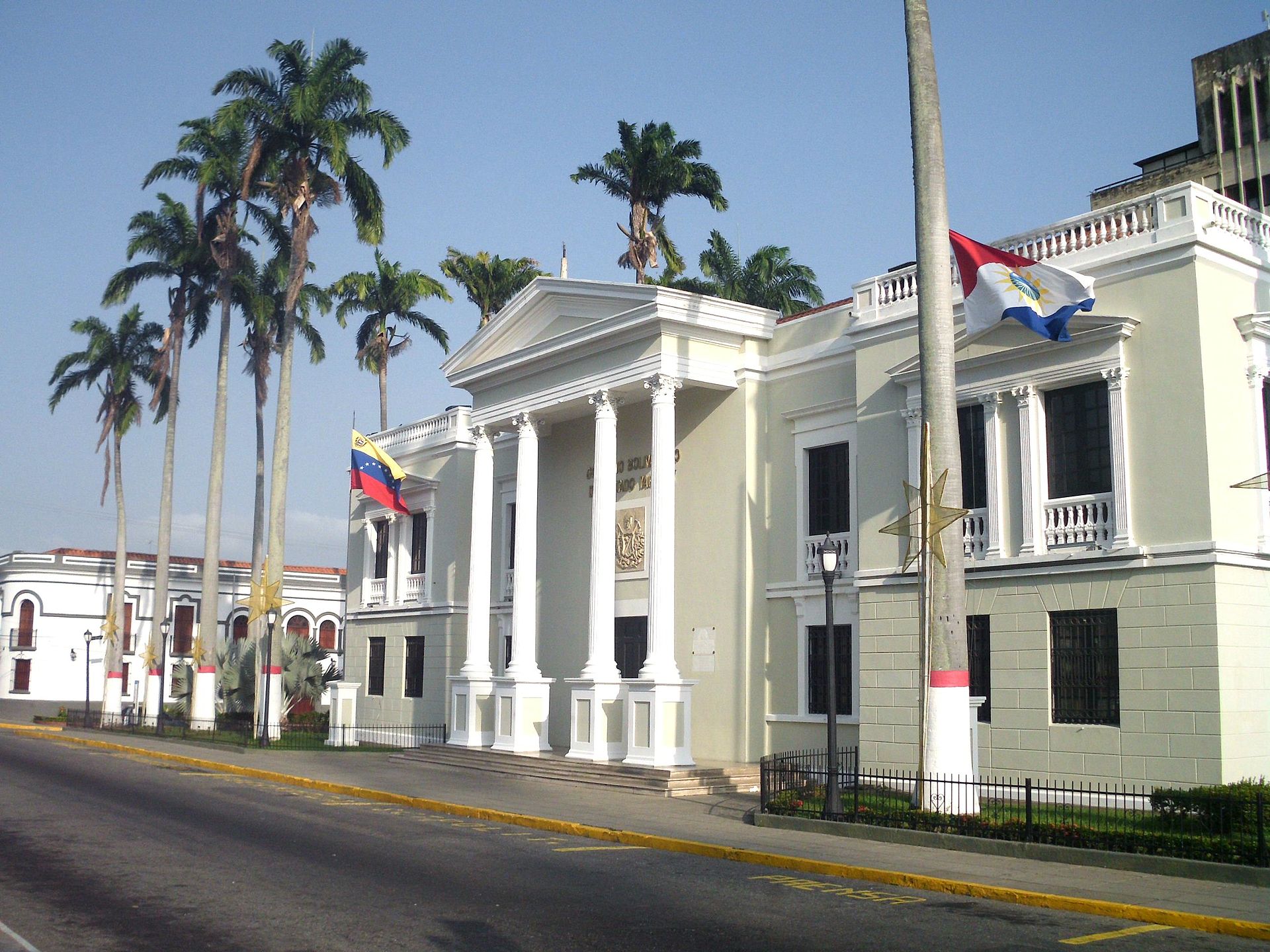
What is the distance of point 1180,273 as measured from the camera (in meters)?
17.8

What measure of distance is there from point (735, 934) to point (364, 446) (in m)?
25.9

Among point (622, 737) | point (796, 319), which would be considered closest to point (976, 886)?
point (622, 737)

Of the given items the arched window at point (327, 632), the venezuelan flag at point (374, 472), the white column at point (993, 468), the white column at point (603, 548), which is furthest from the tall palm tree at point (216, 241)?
the arched window at point (327, 632)

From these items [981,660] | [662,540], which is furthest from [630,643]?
[981,660]

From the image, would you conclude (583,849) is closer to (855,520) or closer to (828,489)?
(855,520)

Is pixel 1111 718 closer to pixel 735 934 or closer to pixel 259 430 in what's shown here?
pixel 735 934

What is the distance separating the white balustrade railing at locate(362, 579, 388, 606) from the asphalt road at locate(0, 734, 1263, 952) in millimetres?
20683

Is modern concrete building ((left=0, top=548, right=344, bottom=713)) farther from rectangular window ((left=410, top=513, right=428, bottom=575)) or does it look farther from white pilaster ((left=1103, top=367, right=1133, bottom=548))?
white pilaster ((left=1103, top=367, right=1133, bottom=548))

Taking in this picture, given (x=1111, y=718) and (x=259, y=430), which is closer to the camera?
(x=1111, y=718)

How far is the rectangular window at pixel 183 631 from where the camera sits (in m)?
69.2

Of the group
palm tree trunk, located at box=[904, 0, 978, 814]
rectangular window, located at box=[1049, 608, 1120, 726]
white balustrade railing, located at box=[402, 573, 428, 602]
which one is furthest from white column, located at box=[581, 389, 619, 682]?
white balustrade railing, located at box=[402, 573, 428, 602]

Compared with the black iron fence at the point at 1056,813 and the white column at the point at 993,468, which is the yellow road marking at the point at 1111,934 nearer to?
the black iron fence at the point at 1056,813

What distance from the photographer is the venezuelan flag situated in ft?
109

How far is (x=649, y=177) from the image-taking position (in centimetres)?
3772
